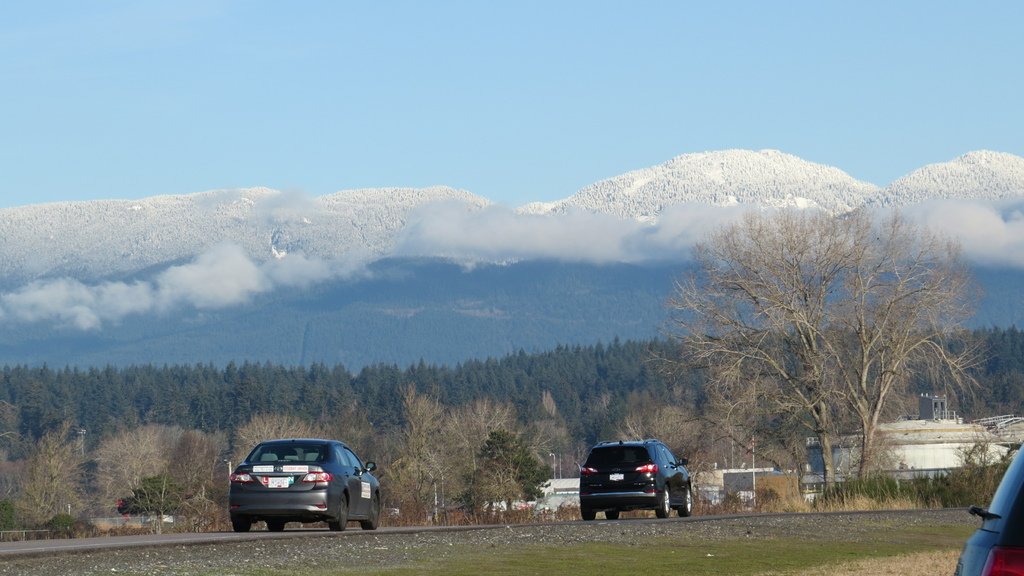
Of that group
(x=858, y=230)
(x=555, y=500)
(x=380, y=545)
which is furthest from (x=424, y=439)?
(x=380, y=545)

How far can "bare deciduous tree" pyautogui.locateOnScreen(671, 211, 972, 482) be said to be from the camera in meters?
61.1

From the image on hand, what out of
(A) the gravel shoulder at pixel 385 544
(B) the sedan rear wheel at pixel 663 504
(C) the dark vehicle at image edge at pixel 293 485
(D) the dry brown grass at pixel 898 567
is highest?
(C) the dark vehicle at image edge at pixel 293 485

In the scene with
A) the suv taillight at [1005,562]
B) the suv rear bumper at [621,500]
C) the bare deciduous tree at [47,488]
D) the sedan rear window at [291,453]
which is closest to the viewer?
the suv taillight at [1005,562]

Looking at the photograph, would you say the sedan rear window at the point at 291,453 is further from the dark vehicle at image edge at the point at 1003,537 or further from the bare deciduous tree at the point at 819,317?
the bare deciduous tree at the point at 819,317

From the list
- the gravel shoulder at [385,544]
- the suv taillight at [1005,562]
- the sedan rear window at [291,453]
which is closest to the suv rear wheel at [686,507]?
the gravel shoulder at [385,544]

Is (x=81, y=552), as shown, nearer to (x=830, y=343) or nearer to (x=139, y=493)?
(x=830, y=343)

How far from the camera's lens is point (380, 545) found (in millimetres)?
22344

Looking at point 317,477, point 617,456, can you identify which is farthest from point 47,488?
point 317,477

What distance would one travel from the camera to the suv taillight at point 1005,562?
7508 millimetres

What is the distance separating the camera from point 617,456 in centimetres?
3428

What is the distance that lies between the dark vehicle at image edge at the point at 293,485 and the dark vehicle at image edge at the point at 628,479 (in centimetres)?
851

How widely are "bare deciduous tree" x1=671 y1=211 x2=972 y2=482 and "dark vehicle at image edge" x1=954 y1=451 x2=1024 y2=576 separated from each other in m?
52.0

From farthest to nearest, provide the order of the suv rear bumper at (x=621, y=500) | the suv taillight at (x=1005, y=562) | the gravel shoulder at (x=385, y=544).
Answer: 1. the suv rear bumper at (x=621, y=500)
2. the gravel shoulder at (x=385, y=544)
3. the suv taillight at (x=1005, y=562)

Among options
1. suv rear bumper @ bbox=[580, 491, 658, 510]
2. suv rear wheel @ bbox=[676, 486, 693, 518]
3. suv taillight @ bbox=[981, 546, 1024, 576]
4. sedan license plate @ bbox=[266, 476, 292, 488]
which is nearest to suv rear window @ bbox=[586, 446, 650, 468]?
suv rear bumper @ bbox=[580, 491, 658, 510]
